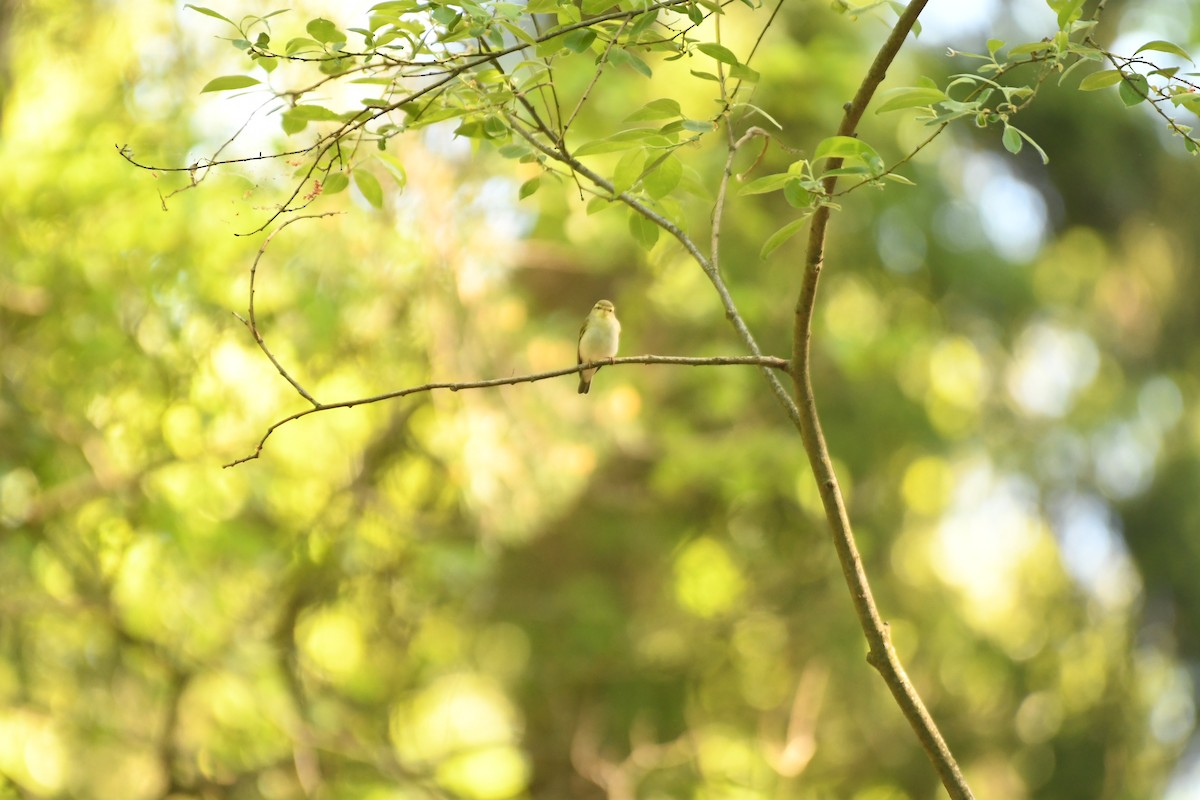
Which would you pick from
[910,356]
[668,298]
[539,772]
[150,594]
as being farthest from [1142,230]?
[150,594]

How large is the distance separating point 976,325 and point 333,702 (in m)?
4.84

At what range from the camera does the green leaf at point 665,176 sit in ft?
5.91

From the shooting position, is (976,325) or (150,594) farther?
(976,325)

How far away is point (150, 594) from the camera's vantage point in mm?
5945

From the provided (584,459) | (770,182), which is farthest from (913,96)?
(584,459)

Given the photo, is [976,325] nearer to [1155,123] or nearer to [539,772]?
[1155,123]

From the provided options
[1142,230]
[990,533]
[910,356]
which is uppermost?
[1142,230]

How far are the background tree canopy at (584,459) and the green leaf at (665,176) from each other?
2804 mm

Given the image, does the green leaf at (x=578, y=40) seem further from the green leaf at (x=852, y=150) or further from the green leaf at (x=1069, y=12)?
the green leaf at (x=1069, y=12)

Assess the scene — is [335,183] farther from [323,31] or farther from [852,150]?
[852,150]

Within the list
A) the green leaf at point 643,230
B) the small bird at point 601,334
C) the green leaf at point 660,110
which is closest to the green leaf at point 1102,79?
the green leaf at point 660,110

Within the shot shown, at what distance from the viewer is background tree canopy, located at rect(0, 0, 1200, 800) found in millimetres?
5305

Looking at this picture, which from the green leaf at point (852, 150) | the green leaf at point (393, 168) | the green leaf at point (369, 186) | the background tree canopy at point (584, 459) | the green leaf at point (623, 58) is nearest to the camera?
the green leaf at point (852, 150)

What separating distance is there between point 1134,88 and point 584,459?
4.89 metres
